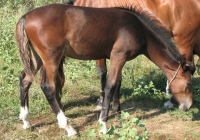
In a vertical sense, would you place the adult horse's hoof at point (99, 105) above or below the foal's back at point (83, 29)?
below

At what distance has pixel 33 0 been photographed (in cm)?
1270

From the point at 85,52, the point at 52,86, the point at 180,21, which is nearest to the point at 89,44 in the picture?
the point at 85,52

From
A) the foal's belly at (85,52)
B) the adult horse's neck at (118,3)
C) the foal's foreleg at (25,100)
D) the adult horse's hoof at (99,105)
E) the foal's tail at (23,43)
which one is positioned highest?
the adult horse's neck at (118,3)

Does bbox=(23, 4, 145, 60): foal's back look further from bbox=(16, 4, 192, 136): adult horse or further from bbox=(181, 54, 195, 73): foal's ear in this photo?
bbox=(181, 54, 195, 73): foal's ear

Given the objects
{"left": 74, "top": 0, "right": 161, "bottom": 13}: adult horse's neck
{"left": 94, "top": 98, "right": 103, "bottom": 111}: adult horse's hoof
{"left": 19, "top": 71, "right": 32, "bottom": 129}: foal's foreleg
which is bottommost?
{"left": 94, "top": 98, "right": 103, "bottom": 111}: adult horse's hoof

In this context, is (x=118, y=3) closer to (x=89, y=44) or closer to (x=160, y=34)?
(x=160, y=34)

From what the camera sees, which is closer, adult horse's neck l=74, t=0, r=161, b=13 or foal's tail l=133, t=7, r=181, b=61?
foal's tail l=133, t=7, r=181, b=61

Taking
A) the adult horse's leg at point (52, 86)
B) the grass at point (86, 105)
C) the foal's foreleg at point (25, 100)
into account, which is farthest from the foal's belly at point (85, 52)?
the grass at point (86, 105)

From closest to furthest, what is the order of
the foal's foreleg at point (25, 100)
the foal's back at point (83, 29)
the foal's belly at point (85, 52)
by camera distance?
the foal's back at point (83, 29) < the foal's belly at point (85, 52) < the foal's foreleg at point (25, 100)

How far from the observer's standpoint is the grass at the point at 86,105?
15.0 ft

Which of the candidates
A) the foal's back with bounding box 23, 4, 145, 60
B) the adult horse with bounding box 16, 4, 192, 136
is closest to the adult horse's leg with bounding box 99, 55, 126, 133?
the adult horse with bounding box 16, 4, 192, 136

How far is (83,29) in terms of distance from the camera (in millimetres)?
4359

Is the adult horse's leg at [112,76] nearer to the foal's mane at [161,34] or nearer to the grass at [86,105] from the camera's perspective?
the grass at [86,105]

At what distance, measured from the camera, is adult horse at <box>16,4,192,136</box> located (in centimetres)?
421
